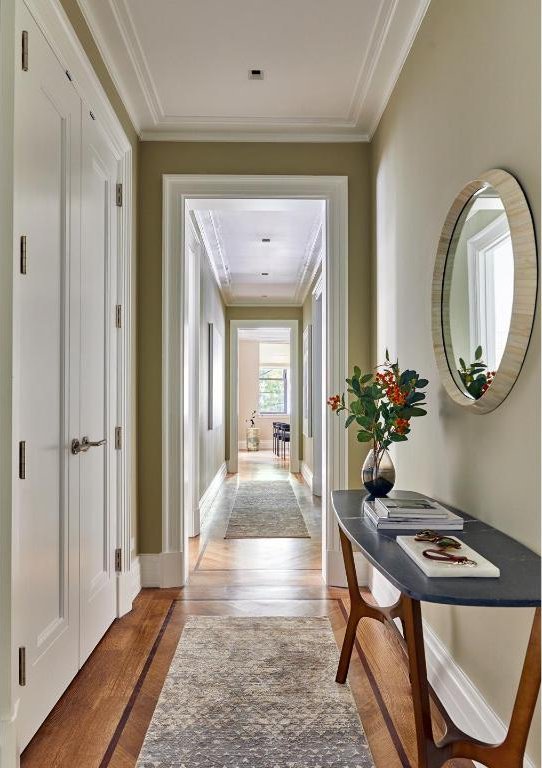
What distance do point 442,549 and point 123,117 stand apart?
2783 millimetres

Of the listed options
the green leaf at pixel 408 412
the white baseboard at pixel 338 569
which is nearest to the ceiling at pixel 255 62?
the green leaf at pixel 408 412

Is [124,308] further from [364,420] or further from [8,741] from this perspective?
[8,741]

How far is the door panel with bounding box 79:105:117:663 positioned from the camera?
245 centimetres

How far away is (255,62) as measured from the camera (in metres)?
2.81

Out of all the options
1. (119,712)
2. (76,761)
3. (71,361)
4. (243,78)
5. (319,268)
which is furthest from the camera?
(319,268)

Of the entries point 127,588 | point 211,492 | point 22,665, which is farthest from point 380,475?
point 211,492

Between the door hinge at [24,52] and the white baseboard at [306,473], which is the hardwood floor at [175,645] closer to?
the door hinge at [24,52]

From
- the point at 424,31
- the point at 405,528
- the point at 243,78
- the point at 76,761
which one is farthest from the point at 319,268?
the point at 76,761

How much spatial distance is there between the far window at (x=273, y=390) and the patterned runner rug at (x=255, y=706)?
11322mm

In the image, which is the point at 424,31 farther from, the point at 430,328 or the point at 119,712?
the point at 119,712

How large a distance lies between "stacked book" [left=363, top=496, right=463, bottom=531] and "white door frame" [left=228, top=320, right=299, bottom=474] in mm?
6877

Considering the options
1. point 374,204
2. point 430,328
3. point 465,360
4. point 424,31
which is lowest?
point 465,360

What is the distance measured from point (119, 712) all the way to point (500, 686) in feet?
4.32

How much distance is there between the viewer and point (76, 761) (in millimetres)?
1777
